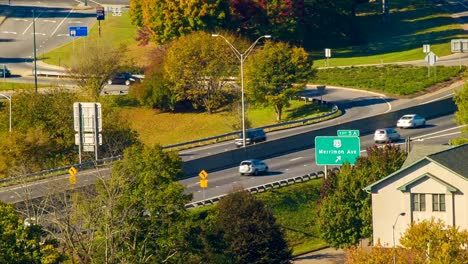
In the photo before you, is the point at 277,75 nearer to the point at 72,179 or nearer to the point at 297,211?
the point at 297,211

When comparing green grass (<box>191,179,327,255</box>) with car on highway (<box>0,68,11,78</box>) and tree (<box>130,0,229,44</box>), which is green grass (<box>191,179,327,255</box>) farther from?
car on highway (<box>0,68,11,78</box>)

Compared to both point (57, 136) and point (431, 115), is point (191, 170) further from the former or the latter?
point (431, 115)

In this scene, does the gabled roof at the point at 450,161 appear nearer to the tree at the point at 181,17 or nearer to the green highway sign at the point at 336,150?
the green highway sign at the point at 336,150

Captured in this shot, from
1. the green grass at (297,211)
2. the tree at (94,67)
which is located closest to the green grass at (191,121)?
the tree at (94,67)

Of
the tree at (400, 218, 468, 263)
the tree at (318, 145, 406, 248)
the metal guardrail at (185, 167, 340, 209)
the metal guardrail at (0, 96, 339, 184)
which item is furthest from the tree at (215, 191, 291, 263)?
the tree at (400, 218, 468, 263)

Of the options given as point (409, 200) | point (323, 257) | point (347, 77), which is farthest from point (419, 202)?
point (347, 77)
